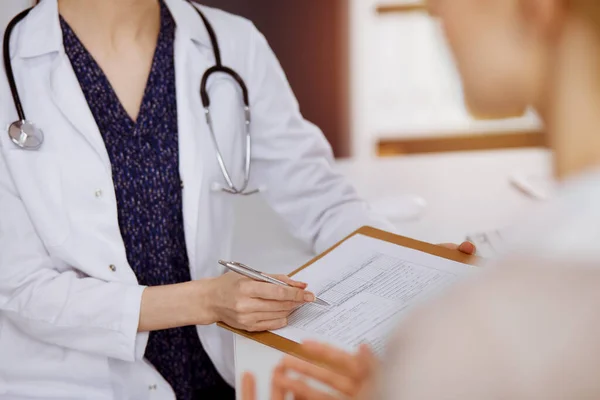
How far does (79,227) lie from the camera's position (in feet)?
3.52

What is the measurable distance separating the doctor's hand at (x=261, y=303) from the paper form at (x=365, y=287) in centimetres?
2

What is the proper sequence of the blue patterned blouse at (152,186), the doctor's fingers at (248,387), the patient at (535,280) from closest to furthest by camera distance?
the patient at (535,280)
the doctor's fingers at (248,387)
the blue patterned blouse at (152,186)

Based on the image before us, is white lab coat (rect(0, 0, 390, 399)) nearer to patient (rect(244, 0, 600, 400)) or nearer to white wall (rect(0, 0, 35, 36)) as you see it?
white wall (rect(0, 0, 35, 36))

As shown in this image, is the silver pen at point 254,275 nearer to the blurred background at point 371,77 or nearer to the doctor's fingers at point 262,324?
the doctor's fingers at point 262,324

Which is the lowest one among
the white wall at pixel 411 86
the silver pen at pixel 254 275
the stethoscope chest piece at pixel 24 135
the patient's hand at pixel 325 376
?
the white wall at pixel 411 86

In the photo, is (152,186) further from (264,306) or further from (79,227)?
(264,306)

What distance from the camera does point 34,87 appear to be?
3.58ft

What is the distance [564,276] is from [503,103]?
0.16 metres

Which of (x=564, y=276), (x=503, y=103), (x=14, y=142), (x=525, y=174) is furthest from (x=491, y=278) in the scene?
(x=525, y=174)

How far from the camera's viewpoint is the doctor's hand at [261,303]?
2.86 ft

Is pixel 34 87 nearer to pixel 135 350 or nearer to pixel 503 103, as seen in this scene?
pixel 135 350

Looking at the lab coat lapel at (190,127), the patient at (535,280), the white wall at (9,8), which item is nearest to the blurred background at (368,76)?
the white wall at (9,8)

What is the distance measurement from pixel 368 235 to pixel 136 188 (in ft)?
1.16

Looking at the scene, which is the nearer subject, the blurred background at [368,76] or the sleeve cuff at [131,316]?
the sleeve cuff at [131,316]
